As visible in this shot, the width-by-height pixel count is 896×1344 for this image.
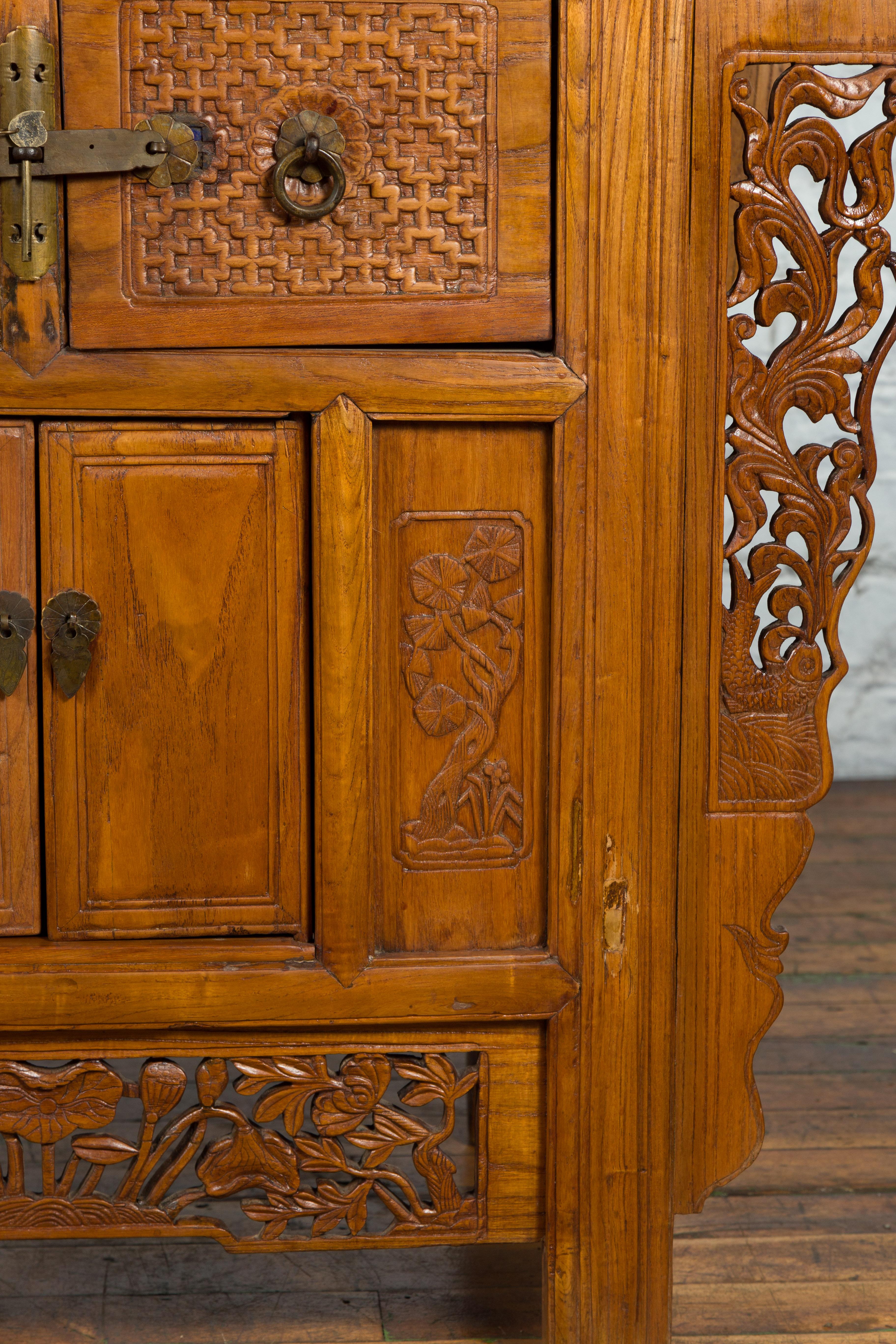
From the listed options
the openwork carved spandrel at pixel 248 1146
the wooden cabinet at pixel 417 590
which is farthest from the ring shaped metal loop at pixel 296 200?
the openwork carved spandrel at pixel 248 1146

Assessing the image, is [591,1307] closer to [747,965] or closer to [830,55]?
[747,965]

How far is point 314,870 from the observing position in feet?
3.62

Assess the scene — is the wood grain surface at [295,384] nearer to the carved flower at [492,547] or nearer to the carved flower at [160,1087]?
the carved flower at [492,547]

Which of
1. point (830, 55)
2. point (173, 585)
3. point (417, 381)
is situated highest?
point (830, 55)

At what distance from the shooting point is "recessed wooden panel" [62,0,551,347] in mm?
1018

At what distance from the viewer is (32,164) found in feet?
3.32

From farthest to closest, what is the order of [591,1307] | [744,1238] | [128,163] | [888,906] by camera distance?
1. [888,906]
2. [744,1238]
3. [591,1307]
4. [128,163]

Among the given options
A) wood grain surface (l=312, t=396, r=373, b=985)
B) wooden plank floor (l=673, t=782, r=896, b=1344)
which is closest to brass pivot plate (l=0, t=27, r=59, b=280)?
wood grain surface (l=312, t=396, r=373, b=985)

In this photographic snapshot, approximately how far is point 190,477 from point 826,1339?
0.94 meters

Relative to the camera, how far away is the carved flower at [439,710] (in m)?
1.10

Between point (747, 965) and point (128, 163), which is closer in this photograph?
point (128, 163)

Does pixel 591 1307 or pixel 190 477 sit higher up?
pixel 190 477

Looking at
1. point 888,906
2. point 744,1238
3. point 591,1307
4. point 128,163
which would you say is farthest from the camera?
point 888,906

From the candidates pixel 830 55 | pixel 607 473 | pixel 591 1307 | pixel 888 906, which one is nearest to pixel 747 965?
pixel 591 1307
